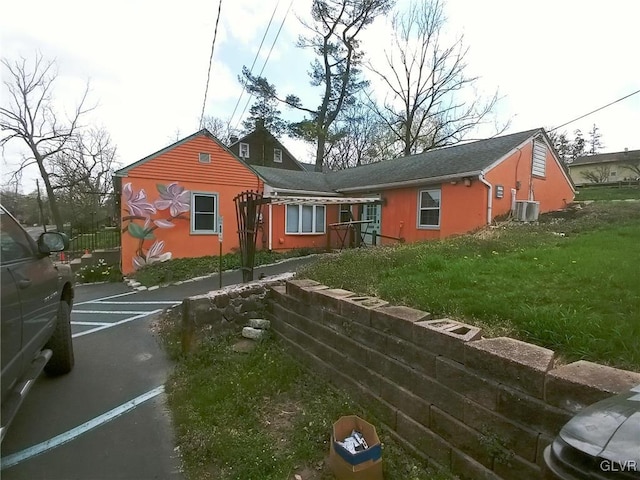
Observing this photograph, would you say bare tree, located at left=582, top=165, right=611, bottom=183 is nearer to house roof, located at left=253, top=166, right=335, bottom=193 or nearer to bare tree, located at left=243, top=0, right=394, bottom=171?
bare tree, located at left=243, top=0, right=394, bottom=171

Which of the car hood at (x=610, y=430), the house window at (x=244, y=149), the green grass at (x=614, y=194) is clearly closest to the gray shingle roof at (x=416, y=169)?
the green grass at (x=614, y=194)

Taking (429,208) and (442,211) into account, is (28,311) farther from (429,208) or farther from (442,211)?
(429,208)

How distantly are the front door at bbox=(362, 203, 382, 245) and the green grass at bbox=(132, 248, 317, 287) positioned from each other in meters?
3.45

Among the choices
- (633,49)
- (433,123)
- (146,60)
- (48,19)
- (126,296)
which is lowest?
(126,296)

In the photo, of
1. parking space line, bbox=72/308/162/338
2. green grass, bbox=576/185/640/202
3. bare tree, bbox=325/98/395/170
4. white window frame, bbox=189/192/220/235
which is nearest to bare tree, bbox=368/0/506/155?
bare tree, bbox=325/98/395/170

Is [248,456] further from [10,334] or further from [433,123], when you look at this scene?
[433,123]

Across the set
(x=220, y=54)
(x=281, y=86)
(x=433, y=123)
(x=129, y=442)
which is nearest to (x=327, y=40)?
(x=281, y=86)

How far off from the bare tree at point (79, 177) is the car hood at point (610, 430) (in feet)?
70.1

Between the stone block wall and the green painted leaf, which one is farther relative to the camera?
the green painted leaf

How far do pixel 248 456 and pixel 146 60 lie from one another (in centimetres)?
803

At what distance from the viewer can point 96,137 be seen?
22125 mm

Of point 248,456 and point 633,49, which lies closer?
point 248,456

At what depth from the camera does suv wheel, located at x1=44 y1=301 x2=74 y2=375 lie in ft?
11.7

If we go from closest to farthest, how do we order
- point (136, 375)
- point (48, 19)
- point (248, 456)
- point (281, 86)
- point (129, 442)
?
point (248, 456) < point (129, 442) < point (136, 375) < point (48, 19) < point (281, 86)
